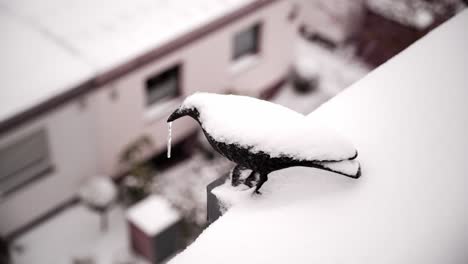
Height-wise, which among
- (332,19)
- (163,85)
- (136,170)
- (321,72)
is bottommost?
(321,72)

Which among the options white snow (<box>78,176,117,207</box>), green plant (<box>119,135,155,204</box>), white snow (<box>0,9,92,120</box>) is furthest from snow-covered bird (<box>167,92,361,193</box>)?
green plant (<box>119,135,155,204</box>)

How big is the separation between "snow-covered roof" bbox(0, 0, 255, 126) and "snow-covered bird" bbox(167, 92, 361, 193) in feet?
23.4

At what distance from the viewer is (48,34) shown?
10.7 m

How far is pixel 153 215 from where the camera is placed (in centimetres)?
1053

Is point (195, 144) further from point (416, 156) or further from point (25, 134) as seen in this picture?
point (416, 156)

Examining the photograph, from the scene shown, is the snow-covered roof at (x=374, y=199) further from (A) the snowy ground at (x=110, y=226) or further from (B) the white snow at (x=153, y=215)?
(A) the snowy ground at (x=110, y=226)

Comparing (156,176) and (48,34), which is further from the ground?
(48,34)

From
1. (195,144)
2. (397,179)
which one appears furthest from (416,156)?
(195,144)

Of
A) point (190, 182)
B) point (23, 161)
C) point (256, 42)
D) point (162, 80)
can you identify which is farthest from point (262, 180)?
point (256, 42)

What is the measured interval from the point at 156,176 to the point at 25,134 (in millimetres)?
3075

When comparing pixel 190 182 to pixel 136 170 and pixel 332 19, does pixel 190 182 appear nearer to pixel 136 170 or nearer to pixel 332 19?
pixel 136 170

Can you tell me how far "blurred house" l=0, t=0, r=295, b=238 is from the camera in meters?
9.89

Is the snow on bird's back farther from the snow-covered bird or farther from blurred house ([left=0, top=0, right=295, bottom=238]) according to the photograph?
blurred house ([left=0, top=0, right=295, bottom=238])

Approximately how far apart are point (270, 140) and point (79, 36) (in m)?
8.85
